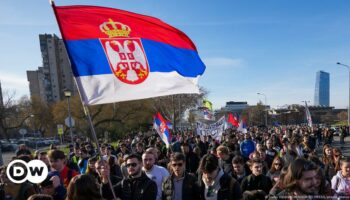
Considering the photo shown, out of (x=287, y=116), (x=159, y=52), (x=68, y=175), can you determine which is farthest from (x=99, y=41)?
(x=287, y=116)

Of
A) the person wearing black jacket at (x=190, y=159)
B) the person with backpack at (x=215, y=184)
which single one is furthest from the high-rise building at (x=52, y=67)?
the person with backpack at (x=215, y=184)

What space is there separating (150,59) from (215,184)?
1947 millimetres

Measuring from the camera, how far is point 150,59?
431 centimetres

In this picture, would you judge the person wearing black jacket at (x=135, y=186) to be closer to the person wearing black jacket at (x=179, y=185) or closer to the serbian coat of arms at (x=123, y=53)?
the person wearing black jacket at (x=179, y=185)

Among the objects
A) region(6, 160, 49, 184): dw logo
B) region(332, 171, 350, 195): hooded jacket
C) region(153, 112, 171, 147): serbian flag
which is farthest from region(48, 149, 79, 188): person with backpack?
region(153, 112, 171, 147): serbian flag

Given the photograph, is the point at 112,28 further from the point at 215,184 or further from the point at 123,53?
the point at 215,184

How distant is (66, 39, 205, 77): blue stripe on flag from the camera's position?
3.67 m

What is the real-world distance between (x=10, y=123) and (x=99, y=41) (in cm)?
6504

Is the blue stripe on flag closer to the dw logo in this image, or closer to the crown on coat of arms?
the crown on coat of arms

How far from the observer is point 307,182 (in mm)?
2734

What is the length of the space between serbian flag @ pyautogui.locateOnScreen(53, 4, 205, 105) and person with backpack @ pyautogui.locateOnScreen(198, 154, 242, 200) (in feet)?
3.87

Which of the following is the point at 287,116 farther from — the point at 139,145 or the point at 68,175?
the point at 68,175

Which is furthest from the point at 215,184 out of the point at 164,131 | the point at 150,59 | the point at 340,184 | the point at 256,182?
the point at 164,131

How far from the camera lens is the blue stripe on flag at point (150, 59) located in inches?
144
